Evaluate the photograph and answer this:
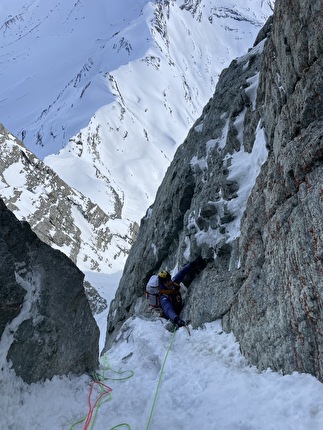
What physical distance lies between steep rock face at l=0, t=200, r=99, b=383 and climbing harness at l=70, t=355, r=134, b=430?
1.02ft

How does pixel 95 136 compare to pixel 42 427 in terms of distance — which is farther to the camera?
pixel 95 136

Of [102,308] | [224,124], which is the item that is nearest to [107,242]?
[102,308]

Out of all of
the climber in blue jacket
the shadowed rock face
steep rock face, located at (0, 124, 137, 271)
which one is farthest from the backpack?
steep rock face, located at (0, 124, 137, 271)

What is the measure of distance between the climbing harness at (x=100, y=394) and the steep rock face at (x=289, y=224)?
7.58 ft

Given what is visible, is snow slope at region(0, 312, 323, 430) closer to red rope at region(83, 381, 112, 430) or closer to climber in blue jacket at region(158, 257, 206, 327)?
red rope at region(83, 381, 112, 430)

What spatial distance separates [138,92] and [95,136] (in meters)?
44.3

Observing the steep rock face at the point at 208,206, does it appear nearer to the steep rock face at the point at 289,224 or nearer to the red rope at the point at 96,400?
the steep rock face at the point at 289,224

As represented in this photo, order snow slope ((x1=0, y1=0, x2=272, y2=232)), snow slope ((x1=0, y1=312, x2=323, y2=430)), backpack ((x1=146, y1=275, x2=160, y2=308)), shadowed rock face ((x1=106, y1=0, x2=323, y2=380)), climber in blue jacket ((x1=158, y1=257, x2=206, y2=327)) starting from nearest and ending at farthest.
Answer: snow slope ((x1=0, y1=312, x2=323, y2=430))
shadowed rock face ((x1=106, y1=0, x2=323, y2=380))
climber in blue jacket ((x1=158, y1=257, x2=206, y2=327))
backpack ((x1=146, y1=275, x2=160, y2=308))
snow slope ((x1=0, y1=0, x2=272, y2=232))

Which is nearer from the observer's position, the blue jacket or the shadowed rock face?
the shadowed rock face

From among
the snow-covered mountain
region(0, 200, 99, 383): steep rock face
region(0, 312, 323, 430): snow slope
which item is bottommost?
region(0, 312, 323, 430): snow slope

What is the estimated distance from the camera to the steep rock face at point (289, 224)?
18.9 feet

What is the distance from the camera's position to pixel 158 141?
145000 mm

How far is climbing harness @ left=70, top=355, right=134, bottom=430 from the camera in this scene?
599cm

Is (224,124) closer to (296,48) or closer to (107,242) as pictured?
(296,48)
